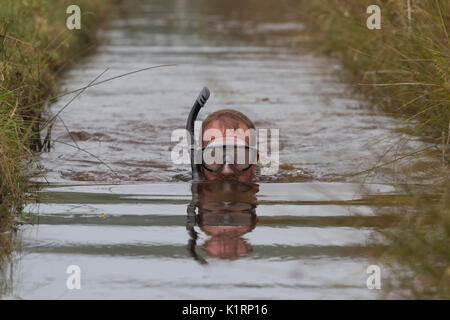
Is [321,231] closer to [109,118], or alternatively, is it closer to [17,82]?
[17,82]

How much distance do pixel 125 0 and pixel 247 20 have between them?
24.3ft

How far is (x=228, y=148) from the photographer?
255 inches

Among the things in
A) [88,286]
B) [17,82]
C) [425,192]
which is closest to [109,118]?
[17,82]

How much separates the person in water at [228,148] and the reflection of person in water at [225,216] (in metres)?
0.08

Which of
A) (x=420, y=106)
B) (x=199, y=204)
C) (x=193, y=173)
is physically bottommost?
(x=199, y=204)

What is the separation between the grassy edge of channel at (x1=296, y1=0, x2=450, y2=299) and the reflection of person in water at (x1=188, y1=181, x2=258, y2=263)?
0.88 m

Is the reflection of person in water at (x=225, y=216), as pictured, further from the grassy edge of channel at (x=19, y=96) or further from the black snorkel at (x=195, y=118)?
the grassy edge of channel at (x=19, y=96)

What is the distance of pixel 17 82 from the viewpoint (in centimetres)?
762

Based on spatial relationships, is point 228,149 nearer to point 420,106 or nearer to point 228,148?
point 228,148

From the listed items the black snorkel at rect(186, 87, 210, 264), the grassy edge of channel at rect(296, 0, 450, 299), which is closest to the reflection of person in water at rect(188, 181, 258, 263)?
the black snorkel at rect(186, 87, 210, 264)

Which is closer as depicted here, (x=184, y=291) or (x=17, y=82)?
(x=184, y=291)

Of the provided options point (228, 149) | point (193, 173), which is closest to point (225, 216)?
point (228, 149)

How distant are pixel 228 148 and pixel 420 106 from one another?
5.48ft
